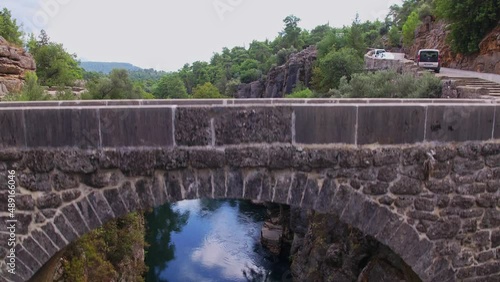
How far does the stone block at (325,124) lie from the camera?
4152 mm

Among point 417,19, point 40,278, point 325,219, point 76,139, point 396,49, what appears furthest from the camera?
point 396,49

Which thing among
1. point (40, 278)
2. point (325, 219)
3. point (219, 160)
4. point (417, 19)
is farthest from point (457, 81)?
point (417, 19)

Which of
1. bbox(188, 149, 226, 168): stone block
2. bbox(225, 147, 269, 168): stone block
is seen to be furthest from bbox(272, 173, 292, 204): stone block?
bbox(188, 149, 226, 168): stone block

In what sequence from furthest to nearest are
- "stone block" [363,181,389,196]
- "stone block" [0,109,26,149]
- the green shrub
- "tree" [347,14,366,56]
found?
"tree" [347,14,366,56] < the green shrub < "stone block" [363,181,389,196] < "stone block" [0,109,26,149]

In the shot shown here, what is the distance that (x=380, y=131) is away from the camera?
A: 423 cm

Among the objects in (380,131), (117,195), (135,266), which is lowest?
(135,266)

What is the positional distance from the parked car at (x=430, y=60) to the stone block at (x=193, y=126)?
20.0 meters

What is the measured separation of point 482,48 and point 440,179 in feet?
63.0

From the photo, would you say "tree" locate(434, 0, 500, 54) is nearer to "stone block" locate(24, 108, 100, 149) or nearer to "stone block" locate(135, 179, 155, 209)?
A: "stone block" locate(135, 179, 155, 209)

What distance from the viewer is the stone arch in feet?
13.1

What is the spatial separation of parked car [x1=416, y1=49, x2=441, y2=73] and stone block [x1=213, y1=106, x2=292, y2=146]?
64.1 feet

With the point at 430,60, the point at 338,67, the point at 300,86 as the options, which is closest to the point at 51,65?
the point at 338,67

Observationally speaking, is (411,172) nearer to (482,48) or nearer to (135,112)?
(135,112)

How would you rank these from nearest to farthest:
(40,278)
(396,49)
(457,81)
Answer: (40,278)
(457,81)
(396,49)
